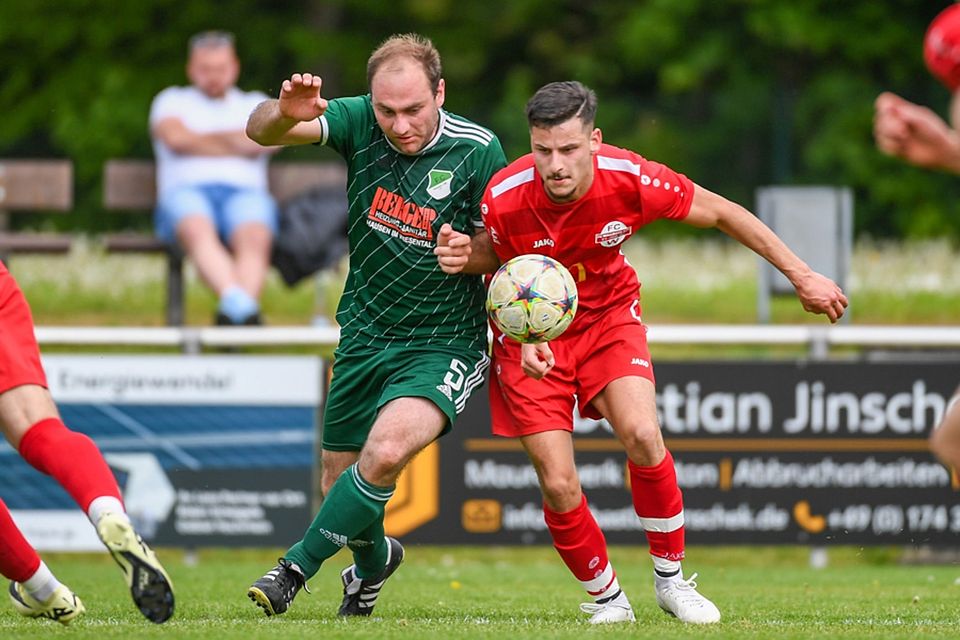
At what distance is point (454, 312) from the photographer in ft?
21.7

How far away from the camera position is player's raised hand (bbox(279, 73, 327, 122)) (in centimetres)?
606

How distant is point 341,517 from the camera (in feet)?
20.6

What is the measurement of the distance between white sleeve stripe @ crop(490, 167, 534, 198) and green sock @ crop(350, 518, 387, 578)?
148 centimetres

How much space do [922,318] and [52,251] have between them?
777 cm

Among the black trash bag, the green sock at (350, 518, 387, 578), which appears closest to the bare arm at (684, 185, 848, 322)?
the green sock at (350, 518, 387, 578)

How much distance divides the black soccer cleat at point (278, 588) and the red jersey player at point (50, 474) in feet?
2.33

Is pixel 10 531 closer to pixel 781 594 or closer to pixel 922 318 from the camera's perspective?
pixel 781 594

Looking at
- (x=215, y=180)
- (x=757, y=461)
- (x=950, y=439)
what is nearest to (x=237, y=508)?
(x=215, y=180)

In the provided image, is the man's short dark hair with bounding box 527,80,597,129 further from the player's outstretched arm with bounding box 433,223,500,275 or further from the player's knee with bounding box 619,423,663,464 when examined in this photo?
the player's knee with bounding box 619,423,663,464

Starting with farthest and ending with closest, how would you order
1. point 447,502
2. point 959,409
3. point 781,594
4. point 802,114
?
point 802,114
point 447,502
point 781,594
point 959,409

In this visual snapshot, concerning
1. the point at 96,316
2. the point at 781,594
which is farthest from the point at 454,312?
the point at 96,316

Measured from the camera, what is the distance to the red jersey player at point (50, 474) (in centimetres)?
511

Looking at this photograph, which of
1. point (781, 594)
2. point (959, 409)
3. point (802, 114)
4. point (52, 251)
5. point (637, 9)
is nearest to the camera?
point (959, 409)

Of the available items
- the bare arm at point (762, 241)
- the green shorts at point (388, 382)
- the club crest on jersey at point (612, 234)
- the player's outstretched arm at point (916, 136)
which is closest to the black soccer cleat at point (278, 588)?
the green shorts at point (388, 382)
